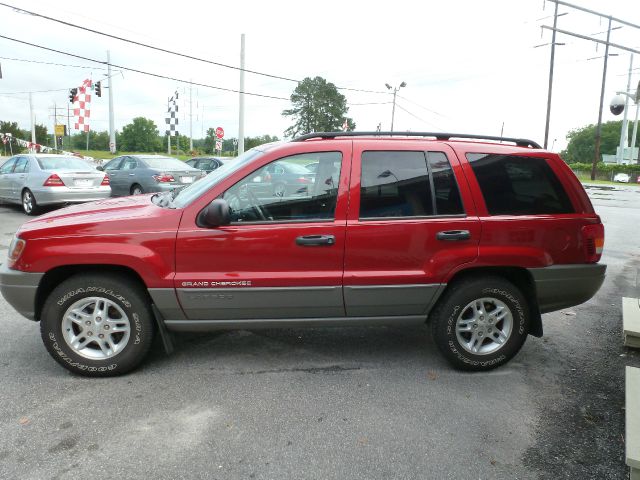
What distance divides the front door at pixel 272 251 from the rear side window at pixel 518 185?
1.05 m

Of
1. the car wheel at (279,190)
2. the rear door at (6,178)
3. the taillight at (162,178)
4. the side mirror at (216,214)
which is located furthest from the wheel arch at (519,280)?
the rear door at (6,178)

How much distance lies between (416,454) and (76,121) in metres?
36.3

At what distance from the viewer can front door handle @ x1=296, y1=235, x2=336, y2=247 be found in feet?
10.9

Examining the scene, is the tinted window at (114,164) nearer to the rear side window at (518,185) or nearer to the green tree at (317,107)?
the rear side window at (518,185)

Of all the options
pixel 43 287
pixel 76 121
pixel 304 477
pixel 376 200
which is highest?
pixel 76 121

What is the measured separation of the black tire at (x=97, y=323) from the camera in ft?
10.9

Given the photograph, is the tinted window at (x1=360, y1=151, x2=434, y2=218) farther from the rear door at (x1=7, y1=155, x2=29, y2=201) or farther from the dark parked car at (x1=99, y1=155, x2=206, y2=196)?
the rear door at (x1=7, y1=155, x2=29, y2=201)

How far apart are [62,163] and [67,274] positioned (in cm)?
955

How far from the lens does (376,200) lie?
340 cm

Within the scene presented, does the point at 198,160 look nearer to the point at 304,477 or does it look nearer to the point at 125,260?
the point at 125,260

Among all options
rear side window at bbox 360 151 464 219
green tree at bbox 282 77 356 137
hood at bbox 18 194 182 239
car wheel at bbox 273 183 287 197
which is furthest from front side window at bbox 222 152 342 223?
green tree at bbox 282 77 356 137

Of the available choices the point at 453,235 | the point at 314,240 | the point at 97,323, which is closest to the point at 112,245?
the point at 97,323

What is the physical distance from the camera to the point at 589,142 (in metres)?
102

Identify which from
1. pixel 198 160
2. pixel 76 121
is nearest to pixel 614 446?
pixel 198 160
